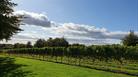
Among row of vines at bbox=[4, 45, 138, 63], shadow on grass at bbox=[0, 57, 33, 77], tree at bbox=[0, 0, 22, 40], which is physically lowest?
shadow on grass at bbox=[0, 57, 33, 77]

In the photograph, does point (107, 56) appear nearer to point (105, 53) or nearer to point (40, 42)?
point (105, 53)

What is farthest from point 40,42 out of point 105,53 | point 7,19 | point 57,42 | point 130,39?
point 7,19

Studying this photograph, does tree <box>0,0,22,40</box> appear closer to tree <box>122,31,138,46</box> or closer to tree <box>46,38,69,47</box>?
tree <box>122,31,138,46</box>

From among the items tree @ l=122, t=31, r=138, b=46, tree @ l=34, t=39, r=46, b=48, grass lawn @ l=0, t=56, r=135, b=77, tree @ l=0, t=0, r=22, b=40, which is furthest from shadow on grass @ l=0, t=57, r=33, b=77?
tree @ l=34, t=39, r=46, b=48

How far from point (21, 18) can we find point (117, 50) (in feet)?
61.1

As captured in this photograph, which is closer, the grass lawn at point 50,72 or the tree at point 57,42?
the grass lawn at point 50,72

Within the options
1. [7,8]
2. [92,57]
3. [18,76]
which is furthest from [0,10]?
[92,57]

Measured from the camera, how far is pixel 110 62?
54.8m

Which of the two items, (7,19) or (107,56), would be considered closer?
(7,19)

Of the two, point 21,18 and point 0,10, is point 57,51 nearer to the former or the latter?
point 21,18

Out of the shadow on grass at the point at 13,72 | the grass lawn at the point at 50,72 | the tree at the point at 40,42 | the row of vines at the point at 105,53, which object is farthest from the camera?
the tree at the point at 40,42

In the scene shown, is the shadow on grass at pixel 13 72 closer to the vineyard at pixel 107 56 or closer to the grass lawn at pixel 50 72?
the grass lawn at pixel 50 72

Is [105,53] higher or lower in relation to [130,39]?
lower

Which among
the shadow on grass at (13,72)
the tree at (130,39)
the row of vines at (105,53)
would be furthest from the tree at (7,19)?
the tree at (130,39)
